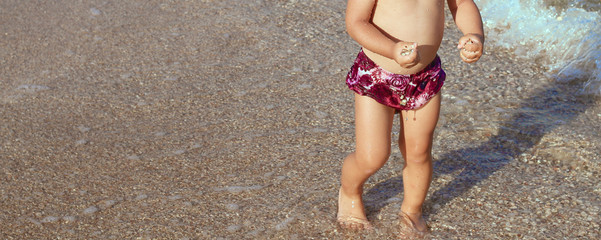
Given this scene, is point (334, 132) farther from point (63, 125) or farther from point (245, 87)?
point (63, 125)

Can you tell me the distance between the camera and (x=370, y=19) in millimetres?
2662

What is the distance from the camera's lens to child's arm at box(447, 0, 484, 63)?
8.07ft

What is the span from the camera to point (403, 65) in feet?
7.90

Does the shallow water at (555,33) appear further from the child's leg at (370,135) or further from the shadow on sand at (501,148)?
the child's leg at (370,135)

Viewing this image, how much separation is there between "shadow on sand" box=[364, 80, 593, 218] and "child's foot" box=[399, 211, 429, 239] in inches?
5.3

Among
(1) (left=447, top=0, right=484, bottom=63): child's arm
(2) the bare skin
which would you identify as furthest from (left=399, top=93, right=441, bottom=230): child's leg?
(1) (left=447, top=0, right=484, bottom=63): child's arm

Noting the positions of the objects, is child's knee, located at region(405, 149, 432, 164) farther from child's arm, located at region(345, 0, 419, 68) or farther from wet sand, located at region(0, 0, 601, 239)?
child's arm, located at region(345, 0, 419, 68)

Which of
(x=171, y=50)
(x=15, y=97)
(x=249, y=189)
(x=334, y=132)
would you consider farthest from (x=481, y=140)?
(x=15, y=97)

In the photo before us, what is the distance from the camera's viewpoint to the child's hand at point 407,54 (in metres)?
2.37

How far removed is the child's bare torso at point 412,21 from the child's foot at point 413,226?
70cm

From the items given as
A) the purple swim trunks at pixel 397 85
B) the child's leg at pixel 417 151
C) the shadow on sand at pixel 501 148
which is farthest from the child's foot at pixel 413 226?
the purple swim trunks at pixel 397 85

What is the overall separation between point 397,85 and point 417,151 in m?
0.30

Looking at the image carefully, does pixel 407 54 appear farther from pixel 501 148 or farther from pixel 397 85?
pixel 501 148

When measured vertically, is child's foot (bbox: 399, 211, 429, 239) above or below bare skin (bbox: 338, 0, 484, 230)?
below
